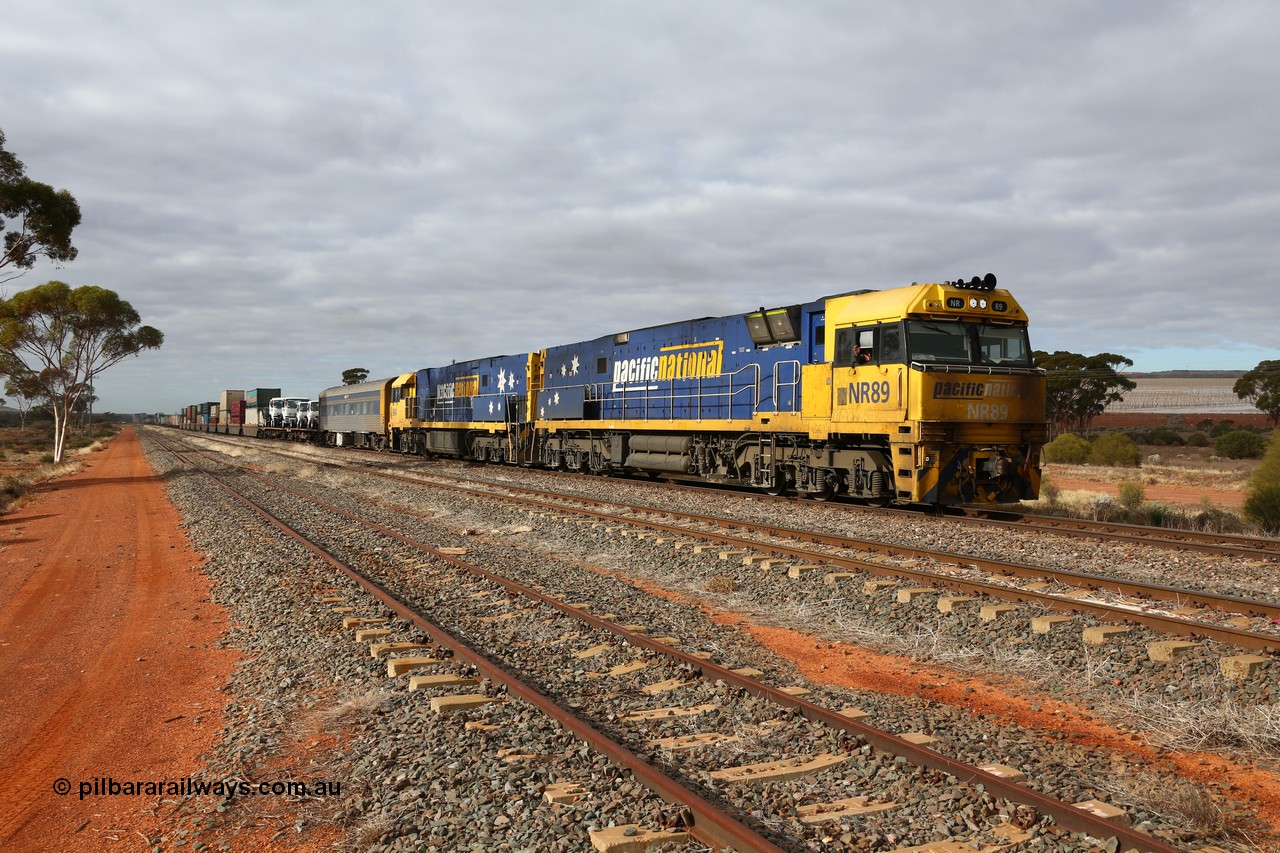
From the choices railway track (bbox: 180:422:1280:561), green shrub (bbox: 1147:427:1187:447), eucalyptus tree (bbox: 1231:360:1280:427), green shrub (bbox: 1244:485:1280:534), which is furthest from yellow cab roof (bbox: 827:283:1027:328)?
eucalyptus tree (bbox: 1231:360:1280:427)

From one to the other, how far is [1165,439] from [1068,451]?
78.6 ft

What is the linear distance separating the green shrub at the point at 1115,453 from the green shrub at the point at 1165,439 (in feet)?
73.7

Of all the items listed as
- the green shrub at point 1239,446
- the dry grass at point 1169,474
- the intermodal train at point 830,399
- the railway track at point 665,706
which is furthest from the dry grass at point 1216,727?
the green shrub at point 1239,446

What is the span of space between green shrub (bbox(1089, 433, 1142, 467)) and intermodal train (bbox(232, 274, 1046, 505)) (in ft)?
83.2

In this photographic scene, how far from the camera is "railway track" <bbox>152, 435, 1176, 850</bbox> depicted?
3.78 metres

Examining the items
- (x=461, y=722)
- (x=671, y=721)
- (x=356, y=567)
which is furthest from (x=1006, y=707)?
(x=356, y=567)

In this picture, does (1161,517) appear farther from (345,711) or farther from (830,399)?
(345,711)

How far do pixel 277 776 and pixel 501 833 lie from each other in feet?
5.33

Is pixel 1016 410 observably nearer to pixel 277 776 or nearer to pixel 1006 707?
pixel 1006 707

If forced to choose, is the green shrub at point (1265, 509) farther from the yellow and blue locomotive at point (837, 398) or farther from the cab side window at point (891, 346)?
the cab side window at point (891, 346)

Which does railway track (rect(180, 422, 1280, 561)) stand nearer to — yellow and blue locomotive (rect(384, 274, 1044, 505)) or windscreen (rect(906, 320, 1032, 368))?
yellow and blue locomotive (rect(384, 274, 1044, 505))

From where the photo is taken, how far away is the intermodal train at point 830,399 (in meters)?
13.0

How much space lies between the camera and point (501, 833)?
3.79 metres

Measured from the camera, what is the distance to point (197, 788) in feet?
14.8
